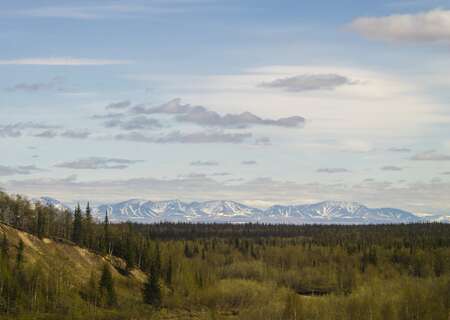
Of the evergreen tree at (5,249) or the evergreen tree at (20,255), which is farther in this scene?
the evergreen tree at (5,249)

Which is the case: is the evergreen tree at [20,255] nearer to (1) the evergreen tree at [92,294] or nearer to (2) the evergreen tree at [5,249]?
(2) the evergreen tree at [5,249]

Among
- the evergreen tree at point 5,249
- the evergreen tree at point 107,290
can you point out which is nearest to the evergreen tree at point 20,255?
the evergreen tree at point 5,249

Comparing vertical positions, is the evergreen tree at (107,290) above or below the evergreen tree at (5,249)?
below

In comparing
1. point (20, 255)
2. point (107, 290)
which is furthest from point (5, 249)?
point (107, 290)

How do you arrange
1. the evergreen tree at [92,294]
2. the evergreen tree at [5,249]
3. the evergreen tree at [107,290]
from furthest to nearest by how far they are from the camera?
1. the evergreen tree at [107,290]
2. the evergreen tree at [92,294]
3. the evergreen tree at [5,249]

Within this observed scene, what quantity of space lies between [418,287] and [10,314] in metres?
98.6

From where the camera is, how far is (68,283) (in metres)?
198

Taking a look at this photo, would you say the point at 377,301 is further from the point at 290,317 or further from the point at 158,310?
the point at 158,310

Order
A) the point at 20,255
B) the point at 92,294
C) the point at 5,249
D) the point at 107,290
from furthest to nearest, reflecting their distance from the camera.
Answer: the point at 92,294 → the point at 107,290 → the point at 20,255 → the point at 5,249

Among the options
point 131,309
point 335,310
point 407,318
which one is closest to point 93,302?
point 131,309

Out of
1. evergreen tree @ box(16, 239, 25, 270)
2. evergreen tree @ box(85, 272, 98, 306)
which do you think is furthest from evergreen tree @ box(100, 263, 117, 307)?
evergreen tree @ box(16, 239, 25, 270)

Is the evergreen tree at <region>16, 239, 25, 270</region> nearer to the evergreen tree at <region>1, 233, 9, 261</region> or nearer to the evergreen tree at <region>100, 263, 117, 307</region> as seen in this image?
the evergreen tree at <region>1, 233, 9, 261</region>

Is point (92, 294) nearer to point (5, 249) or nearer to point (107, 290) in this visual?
point (107, 290)

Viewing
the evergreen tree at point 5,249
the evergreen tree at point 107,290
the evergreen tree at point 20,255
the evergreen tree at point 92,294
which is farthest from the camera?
the evergreen tree at point 107,290
